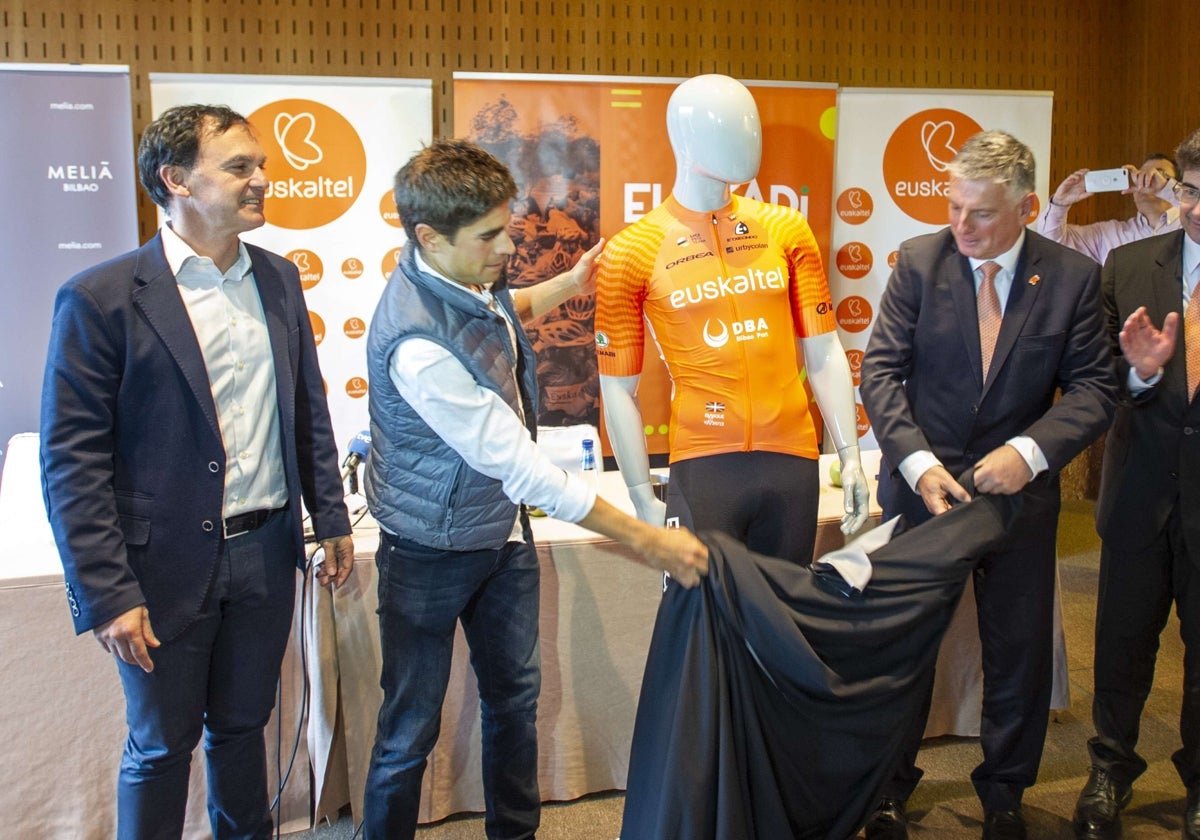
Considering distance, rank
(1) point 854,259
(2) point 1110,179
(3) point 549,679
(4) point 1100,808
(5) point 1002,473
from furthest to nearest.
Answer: (1) point 854,259 < (2) point 1110,179 < (3) point 549,679 < (4) point 1100,808 < (5) point 1002,473

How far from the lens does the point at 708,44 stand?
4.85 m

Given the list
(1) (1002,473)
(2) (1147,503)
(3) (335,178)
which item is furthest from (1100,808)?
(3) (335,178)

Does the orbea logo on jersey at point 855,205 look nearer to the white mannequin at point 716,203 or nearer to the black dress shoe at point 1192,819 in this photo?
the white mannequin at point 716,203

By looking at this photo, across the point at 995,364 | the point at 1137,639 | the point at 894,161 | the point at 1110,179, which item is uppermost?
the point at 894,161

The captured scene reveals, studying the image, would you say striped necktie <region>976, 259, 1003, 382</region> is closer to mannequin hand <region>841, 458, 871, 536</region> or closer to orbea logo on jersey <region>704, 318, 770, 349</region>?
mannequin hand <region>841, 458, 871, 536</region>

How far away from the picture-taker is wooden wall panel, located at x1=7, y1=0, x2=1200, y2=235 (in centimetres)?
439

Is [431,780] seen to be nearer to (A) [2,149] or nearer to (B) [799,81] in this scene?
(A) [2,149]

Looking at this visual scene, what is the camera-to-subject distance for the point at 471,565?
78.6 inches

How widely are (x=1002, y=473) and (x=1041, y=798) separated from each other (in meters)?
1.18

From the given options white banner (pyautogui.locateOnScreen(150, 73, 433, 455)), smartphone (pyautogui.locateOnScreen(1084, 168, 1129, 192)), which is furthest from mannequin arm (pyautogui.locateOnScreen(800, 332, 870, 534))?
white banner (pyautogui.locateOnScreen(150, 73, 433, 455))

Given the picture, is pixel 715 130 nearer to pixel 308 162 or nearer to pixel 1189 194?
pixel 1189 194

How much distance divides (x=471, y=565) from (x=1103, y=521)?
1548mm

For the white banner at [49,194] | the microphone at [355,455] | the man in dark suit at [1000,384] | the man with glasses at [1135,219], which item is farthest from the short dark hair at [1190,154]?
the white banner at [49,194]

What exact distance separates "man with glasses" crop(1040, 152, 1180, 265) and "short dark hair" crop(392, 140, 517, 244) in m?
2.80
